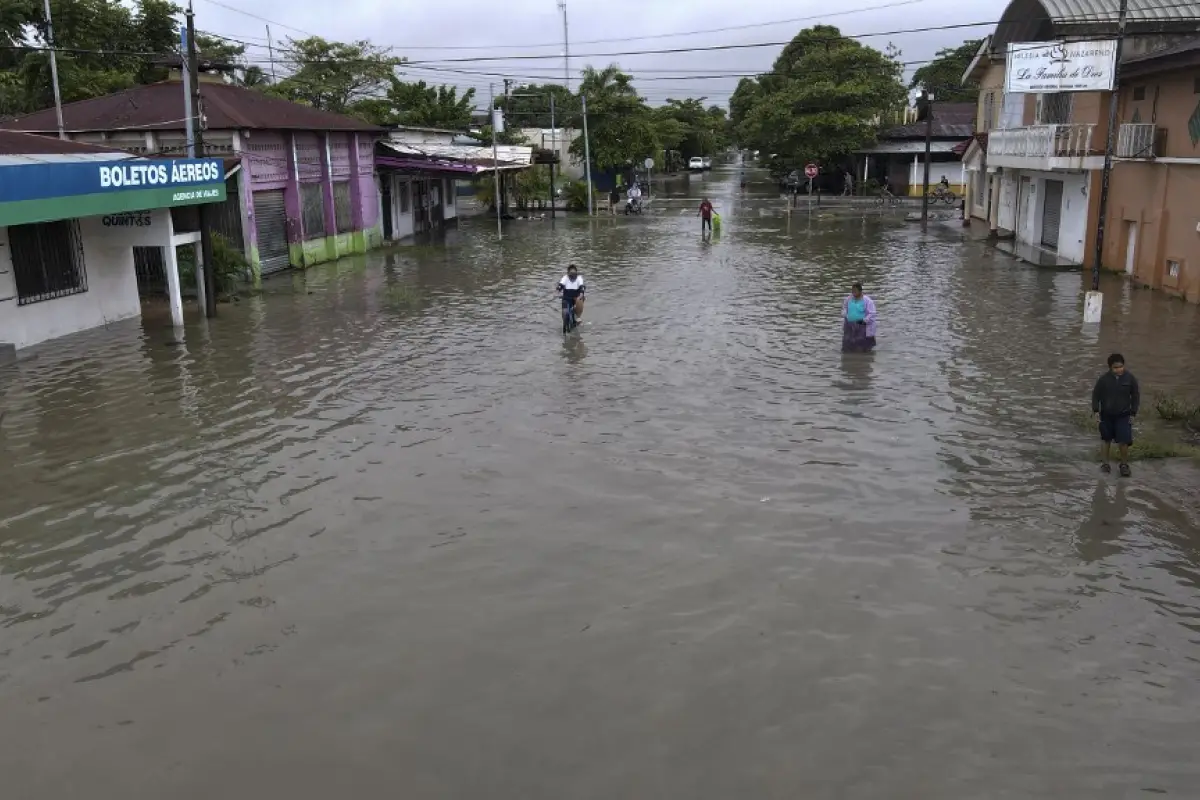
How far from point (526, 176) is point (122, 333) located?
35.7 metres

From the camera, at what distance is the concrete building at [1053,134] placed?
86.9 feet

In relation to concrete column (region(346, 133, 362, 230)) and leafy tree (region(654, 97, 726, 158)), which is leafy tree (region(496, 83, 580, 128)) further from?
concrete column (region(346, 133, 362, 230))

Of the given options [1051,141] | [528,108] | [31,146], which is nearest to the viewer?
[31,146]

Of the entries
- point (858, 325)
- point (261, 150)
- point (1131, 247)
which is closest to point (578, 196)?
point (261, 150)

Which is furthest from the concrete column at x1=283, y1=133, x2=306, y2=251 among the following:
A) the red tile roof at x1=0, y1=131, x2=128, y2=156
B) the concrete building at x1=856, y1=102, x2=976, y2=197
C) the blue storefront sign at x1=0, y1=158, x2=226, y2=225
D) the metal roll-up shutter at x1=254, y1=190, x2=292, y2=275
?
the concrete building at x1=856, y1=102, x2=976, y2=197

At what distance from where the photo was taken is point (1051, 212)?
3291 centimetres

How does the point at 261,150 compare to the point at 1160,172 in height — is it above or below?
above

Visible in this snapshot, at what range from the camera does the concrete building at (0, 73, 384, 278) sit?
26.9m

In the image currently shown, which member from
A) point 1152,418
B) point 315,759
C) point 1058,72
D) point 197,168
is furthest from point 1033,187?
point 315,759

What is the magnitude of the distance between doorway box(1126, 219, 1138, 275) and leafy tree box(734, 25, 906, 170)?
124 ft

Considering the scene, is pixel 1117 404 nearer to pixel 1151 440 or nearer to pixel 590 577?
pixel 1151 440

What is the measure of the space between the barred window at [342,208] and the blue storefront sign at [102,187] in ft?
40.9

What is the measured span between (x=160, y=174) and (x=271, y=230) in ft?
33.0

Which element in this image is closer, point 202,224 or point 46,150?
point 46,150
